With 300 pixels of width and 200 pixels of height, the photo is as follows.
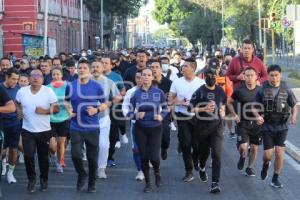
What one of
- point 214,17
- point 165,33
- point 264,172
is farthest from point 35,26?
point 165,33

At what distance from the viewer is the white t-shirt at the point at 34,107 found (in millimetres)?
9727

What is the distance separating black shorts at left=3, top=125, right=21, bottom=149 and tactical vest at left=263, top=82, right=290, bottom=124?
367 centimetres

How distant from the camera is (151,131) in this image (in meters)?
9.77

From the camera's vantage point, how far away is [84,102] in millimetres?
9656

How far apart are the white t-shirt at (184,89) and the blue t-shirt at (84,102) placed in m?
1.42

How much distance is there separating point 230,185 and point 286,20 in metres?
20.9

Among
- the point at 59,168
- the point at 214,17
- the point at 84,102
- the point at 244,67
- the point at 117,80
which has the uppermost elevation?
the point at 214,17

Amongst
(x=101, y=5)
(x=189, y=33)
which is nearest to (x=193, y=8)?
(x=189, y=33)

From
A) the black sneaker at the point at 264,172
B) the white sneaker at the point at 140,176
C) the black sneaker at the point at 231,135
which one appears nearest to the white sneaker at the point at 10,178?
the white sneaker at the point at 140,176

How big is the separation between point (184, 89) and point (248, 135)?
1224 mm

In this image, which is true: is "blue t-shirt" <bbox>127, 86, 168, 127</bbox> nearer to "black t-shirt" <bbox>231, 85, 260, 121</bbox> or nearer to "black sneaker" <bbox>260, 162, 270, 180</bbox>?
"black t-shirt" <bbox>231, 85, 260, 121</bbox>

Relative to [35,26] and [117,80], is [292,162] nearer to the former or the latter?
[117,80]

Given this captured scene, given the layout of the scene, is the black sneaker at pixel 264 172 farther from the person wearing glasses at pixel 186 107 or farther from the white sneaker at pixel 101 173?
the white sneaker at pixel 101 173

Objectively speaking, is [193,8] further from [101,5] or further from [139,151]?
[139,151]
